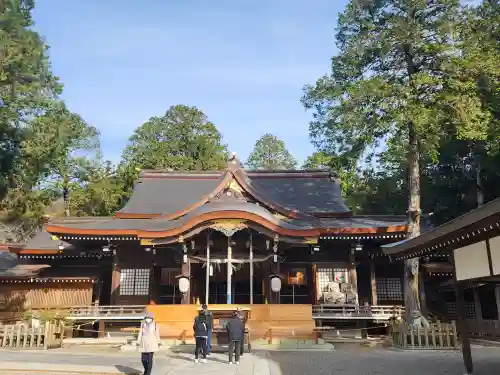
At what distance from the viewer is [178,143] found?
4372 cm

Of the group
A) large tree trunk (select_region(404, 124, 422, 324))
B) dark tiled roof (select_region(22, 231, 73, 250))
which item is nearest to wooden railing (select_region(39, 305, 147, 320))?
dark tiled roof (select_region(22, 231, 73, 250))

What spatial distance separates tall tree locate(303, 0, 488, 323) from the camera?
1452 centimetres

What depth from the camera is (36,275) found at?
19641 mm

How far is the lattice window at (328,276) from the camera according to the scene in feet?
63.8

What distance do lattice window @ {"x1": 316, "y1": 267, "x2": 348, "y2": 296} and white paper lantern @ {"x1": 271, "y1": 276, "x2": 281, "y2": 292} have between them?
9.17 feet

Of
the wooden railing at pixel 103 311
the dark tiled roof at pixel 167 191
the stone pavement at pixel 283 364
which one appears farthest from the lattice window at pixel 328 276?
the wooden railing at pixel 103 311

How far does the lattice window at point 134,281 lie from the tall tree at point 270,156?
30492mm

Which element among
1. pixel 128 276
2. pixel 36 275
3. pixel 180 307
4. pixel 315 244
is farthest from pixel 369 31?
pixel 36 275

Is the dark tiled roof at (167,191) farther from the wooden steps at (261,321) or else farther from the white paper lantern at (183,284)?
the wooden steps at (261,321)

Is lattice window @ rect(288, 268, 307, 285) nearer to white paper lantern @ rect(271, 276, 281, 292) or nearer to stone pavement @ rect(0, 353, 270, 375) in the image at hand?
white paper lantern @ rect(271, 276, 281, 292)

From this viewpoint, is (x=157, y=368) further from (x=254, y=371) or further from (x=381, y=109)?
(x=381, y=109)

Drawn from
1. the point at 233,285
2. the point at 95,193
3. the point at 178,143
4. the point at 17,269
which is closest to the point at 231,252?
the point at 233,285

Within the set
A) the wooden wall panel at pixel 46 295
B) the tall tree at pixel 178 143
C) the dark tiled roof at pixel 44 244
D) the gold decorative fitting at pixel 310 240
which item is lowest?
the wooden wall panel at pixel 46 295

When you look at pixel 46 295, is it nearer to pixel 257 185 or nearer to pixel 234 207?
pixel 234 207
